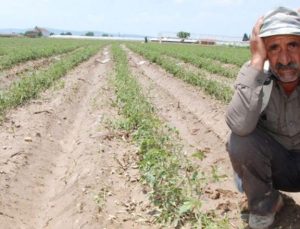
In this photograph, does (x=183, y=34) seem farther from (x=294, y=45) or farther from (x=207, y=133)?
(x=294, y=45)

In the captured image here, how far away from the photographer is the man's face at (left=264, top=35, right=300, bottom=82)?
3.09 meters

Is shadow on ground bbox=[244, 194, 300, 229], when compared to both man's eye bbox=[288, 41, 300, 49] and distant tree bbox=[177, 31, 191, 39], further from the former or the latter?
distant tree bbox=[177, 31, 191, 39]

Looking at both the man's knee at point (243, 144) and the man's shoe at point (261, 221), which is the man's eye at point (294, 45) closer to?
the man's knee at point (243, 144)

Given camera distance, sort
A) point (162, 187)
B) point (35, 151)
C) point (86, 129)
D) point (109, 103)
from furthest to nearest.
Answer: point (109, 103), point (86, 129), point (35, 151), point (162, 187)

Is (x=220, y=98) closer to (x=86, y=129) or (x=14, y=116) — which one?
(x=86, y=129)

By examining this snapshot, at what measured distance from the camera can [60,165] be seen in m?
5.71

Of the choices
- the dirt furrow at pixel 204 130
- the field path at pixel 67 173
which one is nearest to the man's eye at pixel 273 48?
the dirt furrow at pixel 204 130

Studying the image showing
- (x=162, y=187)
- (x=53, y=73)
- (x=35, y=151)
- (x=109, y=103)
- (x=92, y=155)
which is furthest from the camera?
(x=53, y=73)

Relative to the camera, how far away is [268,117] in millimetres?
3340

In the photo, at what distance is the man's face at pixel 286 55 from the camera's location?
3.09m

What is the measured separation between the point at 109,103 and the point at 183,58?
1342cm

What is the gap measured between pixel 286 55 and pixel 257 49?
0.61 ft

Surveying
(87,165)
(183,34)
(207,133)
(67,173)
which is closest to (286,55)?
(87,165)

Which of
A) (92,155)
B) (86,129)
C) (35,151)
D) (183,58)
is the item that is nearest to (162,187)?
(92,155)
